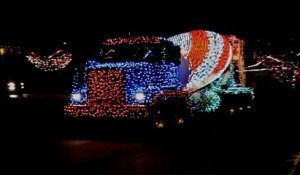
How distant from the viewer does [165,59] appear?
48.2ft

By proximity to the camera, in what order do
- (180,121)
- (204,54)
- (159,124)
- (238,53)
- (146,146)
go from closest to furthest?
(146,146)
(159,124)
(180,121)
(204,54)
(238,53)

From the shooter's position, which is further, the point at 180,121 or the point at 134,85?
the point at 180,121

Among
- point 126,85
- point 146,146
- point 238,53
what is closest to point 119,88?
point 126,85

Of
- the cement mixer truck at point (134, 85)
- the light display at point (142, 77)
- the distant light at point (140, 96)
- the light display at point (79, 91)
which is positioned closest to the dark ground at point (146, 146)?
the cement mixer truck at point (134, 85)

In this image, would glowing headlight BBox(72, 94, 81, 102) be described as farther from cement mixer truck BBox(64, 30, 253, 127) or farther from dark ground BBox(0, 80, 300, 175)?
dark ground BBox(0, 80, 300, 175)

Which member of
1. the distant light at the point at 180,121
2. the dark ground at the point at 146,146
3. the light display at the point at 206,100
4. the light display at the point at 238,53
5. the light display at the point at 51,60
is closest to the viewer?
the dark ground at the point at 146,146

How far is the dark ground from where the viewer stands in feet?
29.8

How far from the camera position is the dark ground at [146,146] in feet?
29.8

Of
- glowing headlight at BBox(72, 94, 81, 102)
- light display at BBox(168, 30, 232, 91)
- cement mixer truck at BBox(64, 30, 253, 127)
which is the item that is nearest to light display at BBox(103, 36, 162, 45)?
cement mixer truck at BBox(64, 30, 253, 127)

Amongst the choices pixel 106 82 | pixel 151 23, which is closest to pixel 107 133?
pixel 106 82

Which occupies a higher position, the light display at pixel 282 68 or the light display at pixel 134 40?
the light display at pixel 134 40

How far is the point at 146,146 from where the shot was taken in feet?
38.6

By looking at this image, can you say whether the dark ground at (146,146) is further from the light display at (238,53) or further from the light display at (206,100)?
the light display at (238,53)

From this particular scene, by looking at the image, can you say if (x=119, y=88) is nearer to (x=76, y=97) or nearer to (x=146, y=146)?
(x=76, y=97)
